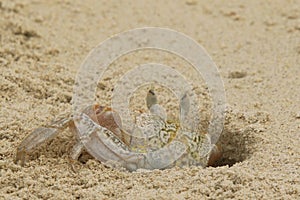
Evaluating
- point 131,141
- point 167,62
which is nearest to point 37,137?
point 131,141

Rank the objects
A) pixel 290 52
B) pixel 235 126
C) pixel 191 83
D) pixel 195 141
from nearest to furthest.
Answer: pixel 195 141
pixel 235 126
pixel 191 83
pixel 290 52

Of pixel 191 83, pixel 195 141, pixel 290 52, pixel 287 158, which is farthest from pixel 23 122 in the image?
pixel 290 52

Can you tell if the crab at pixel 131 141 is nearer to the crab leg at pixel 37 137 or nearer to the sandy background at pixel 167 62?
the crab leg at pixel 37 137

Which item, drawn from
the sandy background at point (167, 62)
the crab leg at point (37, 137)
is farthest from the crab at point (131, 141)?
the sandy background at point (167, 62)

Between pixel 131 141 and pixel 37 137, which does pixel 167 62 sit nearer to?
pixel 131 141

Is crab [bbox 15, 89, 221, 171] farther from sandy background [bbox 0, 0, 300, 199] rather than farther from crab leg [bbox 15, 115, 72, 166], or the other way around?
sandy background [bbox 0, 0, 300, 199]

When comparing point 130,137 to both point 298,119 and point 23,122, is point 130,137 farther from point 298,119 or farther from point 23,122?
point 298,119
